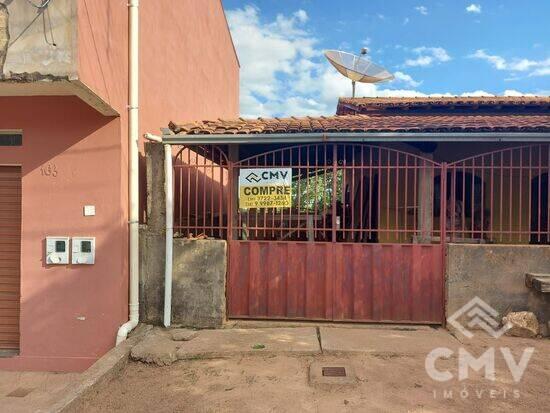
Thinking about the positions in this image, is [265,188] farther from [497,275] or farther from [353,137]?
[497,275]

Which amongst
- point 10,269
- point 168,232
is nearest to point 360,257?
point 168,232

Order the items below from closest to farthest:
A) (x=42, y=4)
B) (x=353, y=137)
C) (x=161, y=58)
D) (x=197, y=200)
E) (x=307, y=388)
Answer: (x=307, y=388)
(x=42, y=4)
(x=353, y=137)
(x=197, y=200)
(x=161, y=58)

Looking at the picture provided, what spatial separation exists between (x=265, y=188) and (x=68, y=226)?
269cm

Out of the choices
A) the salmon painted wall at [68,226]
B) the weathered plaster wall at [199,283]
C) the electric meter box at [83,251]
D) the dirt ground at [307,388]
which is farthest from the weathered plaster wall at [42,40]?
the dirt ground at [307,388]

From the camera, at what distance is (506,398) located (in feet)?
12.3

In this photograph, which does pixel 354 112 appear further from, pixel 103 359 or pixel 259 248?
pixel 103 359

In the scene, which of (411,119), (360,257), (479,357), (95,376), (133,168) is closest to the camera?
(95,376)

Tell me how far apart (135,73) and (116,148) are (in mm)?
1160

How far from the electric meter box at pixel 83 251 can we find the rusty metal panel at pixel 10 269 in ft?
2.97

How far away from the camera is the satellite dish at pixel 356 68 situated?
9.69m

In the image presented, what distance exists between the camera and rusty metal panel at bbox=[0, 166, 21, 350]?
568 centimetres

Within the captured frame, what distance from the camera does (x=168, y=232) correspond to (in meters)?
5.62

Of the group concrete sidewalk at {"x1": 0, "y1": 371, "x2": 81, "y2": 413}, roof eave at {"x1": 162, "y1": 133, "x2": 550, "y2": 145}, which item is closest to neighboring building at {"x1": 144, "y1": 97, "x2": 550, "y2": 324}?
roof eave at {"x1": 162, "y1": 133, "x2": 550, "y2": 145}

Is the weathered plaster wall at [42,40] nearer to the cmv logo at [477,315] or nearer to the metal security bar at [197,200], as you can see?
the metal security bar at [197,200]
